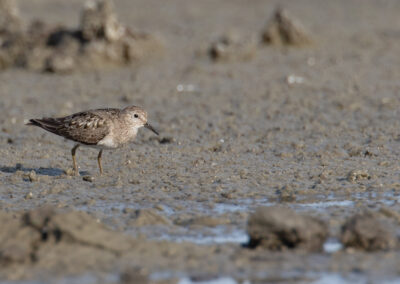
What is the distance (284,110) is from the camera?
12469mm

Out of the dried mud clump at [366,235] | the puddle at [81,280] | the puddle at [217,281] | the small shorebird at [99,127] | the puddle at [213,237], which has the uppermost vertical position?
the small shorebird at [99,127]

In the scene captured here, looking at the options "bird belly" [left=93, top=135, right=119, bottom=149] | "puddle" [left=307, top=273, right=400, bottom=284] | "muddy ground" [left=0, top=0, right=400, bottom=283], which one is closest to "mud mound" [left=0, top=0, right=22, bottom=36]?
"muddy ground" [left=0, top=0, right=400, bottom=283]

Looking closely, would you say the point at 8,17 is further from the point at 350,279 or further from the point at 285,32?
the point at 350,279

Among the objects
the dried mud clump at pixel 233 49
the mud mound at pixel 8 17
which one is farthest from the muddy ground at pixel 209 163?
the mud mound at pixel 8 17

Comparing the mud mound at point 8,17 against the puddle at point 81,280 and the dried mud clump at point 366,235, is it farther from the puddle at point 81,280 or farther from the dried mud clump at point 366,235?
the dried mud clump at point 366,235

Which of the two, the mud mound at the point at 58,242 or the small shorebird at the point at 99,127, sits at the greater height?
the small shorebird at the point at 99,127

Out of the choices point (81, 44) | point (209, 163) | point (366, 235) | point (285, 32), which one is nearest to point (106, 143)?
point (209, 163)

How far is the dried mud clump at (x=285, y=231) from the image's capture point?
6.21m

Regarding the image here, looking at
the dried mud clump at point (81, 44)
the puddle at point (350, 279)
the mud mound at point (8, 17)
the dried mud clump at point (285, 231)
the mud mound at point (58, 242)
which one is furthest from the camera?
the mud mound at point (8, 17)

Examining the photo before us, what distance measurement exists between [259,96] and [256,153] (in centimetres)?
349

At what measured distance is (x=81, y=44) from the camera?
16.1m

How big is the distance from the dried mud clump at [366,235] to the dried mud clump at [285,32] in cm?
1202

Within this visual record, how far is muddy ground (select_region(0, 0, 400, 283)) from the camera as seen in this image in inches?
241

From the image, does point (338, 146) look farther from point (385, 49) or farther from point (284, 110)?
point (385, 49)
